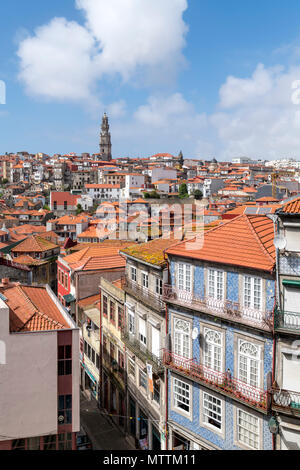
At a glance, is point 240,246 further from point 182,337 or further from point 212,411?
point 212,411

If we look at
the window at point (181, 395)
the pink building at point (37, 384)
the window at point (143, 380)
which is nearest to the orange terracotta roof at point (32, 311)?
the pink building at point (37, 384)

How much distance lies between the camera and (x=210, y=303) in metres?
13.7

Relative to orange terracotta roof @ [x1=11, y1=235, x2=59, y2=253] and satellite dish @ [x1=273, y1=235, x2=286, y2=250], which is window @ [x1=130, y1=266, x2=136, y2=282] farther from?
orange terracotta roof @ [x1=11, y1=235, x2=59, y2=253]

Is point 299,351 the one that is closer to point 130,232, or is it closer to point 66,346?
point 66,346

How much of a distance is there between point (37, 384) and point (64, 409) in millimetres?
1346

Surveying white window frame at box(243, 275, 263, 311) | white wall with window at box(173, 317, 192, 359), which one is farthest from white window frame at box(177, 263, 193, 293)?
white window frame at box(243, 275, 263, 311)

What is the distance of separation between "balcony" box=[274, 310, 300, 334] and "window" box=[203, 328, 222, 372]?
245cm

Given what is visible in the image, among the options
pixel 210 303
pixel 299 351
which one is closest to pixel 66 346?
pixel 210 303

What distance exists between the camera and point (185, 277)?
1465 cm

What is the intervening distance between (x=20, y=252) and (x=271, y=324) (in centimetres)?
3341

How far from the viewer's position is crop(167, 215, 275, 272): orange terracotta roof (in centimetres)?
1251

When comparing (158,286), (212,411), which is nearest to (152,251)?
(158,286)

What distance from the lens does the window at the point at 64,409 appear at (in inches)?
538

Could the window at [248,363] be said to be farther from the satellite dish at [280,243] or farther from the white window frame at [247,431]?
the satellite dish at [280,243]
